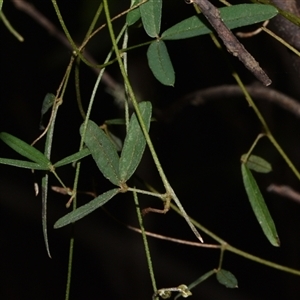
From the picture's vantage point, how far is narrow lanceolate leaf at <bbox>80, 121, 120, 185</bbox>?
52 centimetres

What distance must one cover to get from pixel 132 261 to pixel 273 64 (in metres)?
0.66

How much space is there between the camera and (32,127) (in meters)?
1.46

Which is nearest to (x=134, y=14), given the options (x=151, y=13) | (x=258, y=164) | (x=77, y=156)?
(x=151, y=13)

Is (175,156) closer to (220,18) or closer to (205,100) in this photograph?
(205,100)

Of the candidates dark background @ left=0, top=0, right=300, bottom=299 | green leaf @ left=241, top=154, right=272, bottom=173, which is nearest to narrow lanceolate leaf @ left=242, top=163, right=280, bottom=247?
green leaf @ left=241, top=154, right=272, bottom=173

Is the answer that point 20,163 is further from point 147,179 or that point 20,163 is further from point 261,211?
point 147,179

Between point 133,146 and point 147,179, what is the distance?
0.93 meters

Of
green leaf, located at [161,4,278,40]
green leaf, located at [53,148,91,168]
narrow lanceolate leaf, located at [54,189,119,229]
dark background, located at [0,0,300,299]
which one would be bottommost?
dark background, located at [0,0,300,299]

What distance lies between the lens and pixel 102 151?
0.53 m

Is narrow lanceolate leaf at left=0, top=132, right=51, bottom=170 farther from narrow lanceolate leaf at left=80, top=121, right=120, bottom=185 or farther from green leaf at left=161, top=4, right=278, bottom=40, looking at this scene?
green leaf at left=161, top=4, right=278, bottom=40

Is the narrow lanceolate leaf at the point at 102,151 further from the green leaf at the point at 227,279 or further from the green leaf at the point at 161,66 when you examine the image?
the green leaf at the point at 227,279

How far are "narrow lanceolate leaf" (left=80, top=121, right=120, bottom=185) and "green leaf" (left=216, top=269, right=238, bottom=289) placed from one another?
0.20 m

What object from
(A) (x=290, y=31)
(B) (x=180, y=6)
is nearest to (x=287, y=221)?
(B) (x=180, y=6)

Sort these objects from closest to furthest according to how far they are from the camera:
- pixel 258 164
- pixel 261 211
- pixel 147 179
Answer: pixel 261 211
pixel 258 164
pixel 147 179
